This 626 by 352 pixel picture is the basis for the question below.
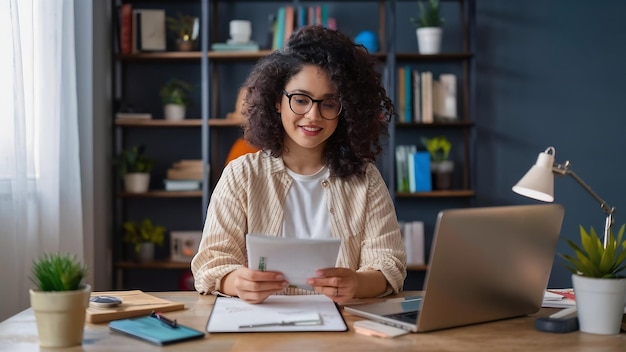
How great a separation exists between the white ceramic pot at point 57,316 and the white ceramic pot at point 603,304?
95 cm

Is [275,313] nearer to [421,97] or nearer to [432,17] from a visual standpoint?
[421,97]

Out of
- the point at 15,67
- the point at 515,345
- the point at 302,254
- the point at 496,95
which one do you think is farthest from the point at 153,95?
the point at 515,345

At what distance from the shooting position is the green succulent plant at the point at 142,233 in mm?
4359

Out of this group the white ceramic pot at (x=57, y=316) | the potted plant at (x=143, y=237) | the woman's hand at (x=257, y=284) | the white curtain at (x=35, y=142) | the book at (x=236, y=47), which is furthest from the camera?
the potted plant at (x=143, y=237)

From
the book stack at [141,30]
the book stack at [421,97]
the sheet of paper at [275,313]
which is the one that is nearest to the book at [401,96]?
the book stack at [421,97]

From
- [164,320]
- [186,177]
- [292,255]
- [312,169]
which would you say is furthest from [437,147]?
[164,320]

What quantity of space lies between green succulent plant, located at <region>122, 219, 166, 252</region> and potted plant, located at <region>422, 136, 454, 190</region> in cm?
159

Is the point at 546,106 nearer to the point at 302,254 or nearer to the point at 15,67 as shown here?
the point at 15,67

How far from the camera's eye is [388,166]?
433 cm

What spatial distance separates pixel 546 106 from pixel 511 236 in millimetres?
3237

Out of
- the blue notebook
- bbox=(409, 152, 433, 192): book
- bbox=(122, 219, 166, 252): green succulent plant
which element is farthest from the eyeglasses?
bbox=(122, 219, 166, 252): green succulent plant

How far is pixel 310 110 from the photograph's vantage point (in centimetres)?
196

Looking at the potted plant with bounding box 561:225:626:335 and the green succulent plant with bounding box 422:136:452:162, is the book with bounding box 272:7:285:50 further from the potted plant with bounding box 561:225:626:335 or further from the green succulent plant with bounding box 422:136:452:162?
the potted plant with bounding box 561:225:626:335

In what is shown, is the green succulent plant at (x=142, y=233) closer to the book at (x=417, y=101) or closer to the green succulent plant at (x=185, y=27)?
the green succulent plant at (x=185, y=27)
